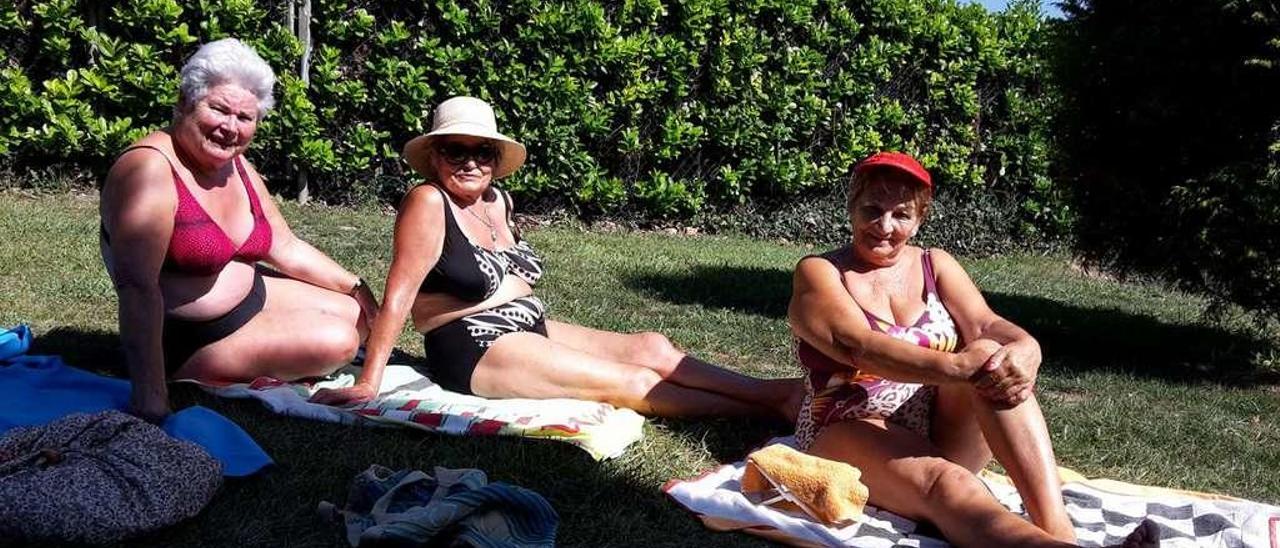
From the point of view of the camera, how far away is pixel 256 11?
8.65m

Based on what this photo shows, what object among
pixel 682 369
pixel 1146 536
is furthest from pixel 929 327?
pixel 682 369

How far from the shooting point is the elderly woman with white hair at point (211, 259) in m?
4.03

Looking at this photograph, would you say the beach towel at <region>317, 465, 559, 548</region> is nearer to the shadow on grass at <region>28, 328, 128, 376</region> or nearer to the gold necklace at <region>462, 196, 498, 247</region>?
the gold necklace at <region>462, 196, 498, 247</region>

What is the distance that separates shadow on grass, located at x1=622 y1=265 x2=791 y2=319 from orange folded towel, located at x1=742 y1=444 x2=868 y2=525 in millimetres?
3325

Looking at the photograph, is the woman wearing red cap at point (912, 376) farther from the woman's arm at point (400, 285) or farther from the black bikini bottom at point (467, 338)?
the woman's arm at point (400, 285)

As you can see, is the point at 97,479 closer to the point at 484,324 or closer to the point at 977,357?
the point at 484,324

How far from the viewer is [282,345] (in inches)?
185

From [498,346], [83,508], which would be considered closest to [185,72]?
[498,346]

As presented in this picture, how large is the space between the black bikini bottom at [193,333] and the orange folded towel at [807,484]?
2.12 metres

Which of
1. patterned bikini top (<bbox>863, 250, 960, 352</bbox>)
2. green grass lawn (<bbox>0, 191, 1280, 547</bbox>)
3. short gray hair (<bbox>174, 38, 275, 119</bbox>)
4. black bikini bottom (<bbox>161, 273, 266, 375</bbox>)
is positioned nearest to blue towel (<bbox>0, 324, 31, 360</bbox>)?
green grass lawn (<bbox>0, 191, 1280, 547</bbox>)

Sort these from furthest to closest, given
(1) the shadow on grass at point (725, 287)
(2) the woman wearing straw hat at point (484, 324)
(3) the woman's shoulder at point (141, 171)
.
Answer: (1) the shadow on grass at point (725, 287) < (2) the woman wearing straw hat at point (484, 324) < (3) the woman's shoulder at point (141, 171)

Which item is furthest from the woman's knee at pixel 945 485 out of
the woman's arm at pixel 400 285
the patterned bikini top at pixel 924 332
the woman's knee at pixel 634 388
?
the woman's arm at pixel 400 285

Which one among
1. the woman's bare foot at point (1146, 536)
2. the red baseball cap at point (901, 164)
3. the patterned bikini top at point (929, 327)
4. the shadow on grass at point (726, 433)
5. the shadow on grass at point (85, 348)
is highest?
the red baseball cap at point (901, 164)

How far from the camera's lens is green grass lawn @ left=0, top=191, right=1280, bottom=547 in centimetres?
371
